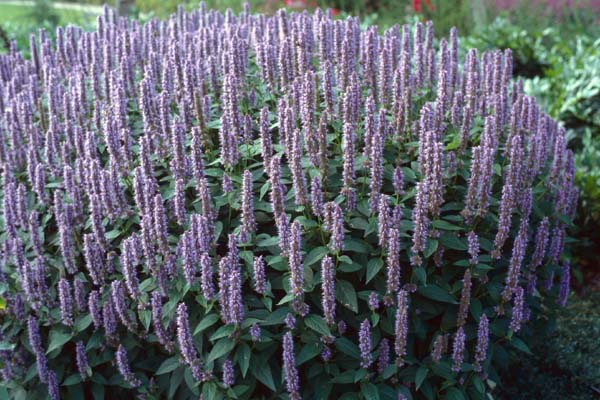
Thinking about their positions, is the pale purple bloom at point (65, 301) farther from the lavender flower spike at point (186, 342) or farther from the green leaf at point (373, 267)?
the green leaf at point (373, 267)

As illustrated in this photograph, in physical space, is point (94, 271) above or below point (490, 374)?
above

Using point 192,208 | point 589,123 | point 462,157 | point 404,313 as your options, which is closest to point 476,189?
point 462,157

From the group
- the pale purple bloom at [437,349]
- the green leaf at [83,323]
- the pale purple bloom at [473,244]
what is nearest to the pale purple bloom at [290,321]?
the pale purple bloom at [437,349]

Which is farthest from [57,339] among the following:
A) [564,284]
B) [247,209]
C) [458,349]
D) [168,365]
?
[564,284]

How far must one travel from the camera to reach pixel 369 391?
11.6 ft

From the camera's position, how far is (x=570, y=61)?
8.93 metres

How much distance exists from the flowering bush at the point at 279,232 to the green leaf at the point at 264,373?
0.04 ft

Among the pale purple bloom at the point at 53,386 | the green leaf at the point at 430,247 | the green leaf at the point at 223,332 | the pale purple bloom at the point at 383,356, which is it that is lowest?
the pale purple bloom at the point at 53,386

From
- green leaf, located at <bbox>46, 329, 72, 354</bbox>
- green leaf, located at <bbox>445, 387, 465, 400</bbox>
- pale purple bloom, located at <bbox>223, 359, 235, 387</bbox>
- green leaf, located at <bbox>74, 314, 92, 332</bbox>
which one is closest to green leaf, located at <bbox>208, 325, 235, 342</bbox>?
pale purple bloom, located at <bbox>223, 359, 235, 387</bbox>

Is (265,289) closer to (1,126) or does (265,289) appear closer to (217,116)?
(217,116)

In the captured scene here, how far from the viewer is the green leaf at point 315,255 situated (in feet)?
11.4

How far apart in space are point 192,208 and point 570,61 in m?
6.53

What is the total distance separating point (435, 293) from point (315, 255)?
2.25 ft

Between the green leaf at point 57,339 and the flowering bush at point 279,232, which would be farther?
the green leaf at point 57,339
